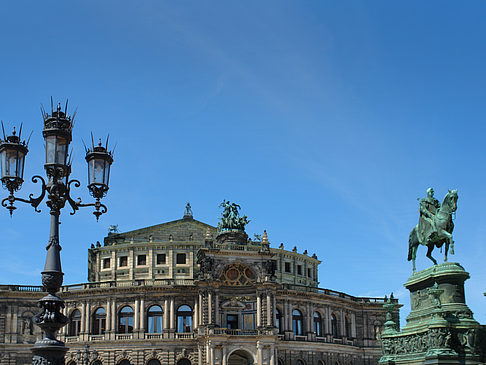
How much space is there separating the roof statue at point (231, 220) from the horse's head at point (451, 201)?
4498 centimetres

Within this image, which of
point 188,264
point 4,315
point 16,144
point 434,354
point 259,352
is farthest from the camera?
point 188,264

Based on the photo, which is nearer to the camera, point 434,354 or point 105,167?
point 105,167

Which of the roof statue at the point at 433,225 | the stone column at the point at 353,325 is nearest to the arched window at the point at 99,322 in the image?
the stone column at the point at 353,325

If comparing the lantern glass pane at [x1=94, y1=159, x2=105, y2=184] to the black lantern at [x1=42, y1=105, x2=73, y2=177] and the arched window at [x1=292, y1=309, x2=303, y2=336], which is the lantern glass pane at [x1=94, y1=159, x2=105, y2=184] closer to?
the black lantern at [x1=42, y1=105, x2=73, y2=177]

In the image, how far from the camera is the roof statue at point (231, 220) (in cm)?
7338

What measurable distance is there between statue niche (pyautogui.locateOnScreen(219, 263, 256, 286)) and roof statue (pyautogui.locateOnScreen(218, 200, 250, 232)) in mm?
4992

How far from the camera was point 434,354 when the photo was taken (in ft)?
86.0

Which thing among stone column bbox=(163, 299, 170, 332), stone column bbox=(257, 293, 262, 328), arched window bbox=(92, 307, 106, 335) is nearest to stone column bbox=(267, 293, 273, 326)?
stone column bbox=(257, 293, 262, 328)

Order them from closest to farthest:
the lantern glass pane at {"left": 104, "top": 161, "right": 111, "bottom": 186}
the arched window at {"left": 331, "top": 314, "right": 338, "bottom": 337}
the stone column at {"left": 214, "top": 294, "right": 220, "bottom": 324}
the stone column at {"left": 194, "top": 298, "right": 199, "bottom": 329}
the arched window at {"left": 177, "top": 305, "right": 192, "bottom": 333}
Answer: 1. the lantern glass pane at {"left": 104, "top": 161, "right": 111, "bottom": 186}
2. the stone column at {"left": 214, "top": 294, "right": 220, "bottom": 324}
3. the stone column at {"left": 194, "top": 298, "right": 199, "bottom": 329}
4. the arched window at {"left": 177, "top": 305, "right": 192, "bottom": 333}
5. the arched window at {"left": 331, "top": 314, "right": 338, "bottom": 337}

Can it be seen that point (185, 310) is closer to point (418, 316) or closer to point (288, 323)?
point (288, 323)

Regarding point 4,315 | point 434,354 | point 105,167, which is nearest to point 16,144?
point 105,167

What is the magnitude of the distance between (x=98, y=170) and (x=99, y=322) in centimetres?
5480

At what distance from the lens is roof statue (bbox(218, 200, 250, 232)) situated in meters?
73.4

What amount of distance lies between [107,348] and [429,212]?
47.7m
